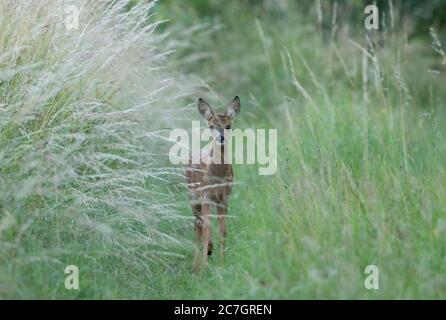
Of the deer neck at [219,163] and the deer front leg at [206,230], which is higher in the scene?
the deer neck at [219,163]

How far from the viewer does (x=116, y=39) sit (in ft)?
23.0

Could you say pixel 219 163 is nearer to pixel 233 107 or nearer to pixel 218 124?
pixel 218 124

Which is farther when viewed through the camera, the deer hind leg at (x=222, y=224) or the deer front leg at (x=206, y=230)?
the deer hind leg at (x=222, y=224)

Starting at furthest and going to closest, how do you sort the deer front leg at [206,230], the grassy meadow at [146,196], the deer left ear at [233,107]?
the deer left ear at [233,107]
the deer front leg at [206,230]
the grassy meadow at [146,196]

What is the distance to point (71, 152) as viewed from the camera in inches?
239

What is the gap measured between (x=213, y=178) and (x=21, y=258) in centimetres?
183

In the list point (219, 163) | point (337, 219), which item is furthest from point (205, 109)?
point (337, 219)

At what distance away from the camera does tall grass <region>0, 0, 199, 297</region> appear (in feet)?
18.1

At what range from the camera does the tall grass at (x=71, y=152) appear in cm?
551

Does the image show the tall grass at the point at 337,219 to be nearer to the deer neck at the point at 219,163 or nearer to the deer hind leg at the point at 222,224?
the deer hind leg at the point at 222,224

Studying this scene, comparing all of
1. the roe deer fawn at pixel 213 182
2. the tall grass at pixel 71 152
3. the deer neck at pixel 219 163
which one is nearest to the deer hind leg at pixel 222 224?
the roe deer fawn at pixel 213 182

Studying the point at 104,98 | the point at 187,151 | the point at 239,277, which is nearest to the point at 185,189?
the point at 187,151

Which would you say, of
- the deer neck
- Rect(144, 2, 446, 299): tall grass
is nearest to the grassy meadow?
Rect(144, 2, 446, 299): tall grass
